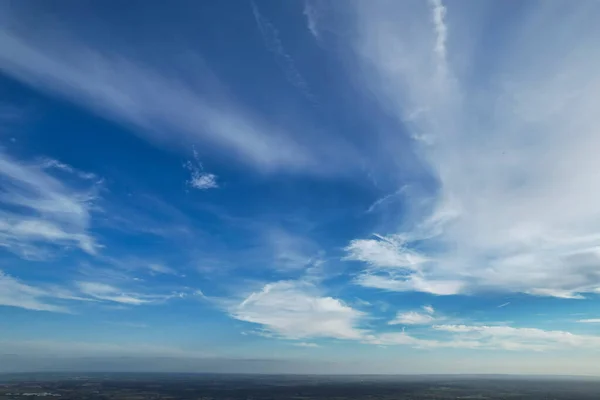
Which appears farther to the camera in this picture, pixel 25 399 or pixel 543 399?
pixel 543 399

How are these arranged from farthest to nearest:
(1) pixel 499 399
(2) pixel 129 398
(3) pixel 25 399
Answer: (1) pixel 499 399, (2) pixel 129 398, (3) pixel 25 399

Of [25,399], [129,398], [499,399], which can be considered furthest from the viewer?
[499,399]

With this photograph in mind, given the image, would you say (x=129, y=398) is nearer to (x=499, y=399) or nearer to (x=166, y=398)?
(x=166, y=398)

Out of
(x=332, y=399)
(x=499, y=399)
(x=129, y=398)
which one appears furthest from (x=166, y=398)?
(x=499, y=399)

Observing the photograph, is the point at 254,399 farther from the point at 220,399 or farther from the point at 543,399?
the point at 543,399

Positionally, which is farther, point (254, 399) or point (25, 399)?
point (254, 399)

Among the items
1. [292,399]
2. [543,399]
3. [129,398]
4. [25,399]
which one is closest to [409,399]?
[292,399]

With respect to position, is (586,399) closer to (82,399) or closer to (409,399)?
(409,399)
